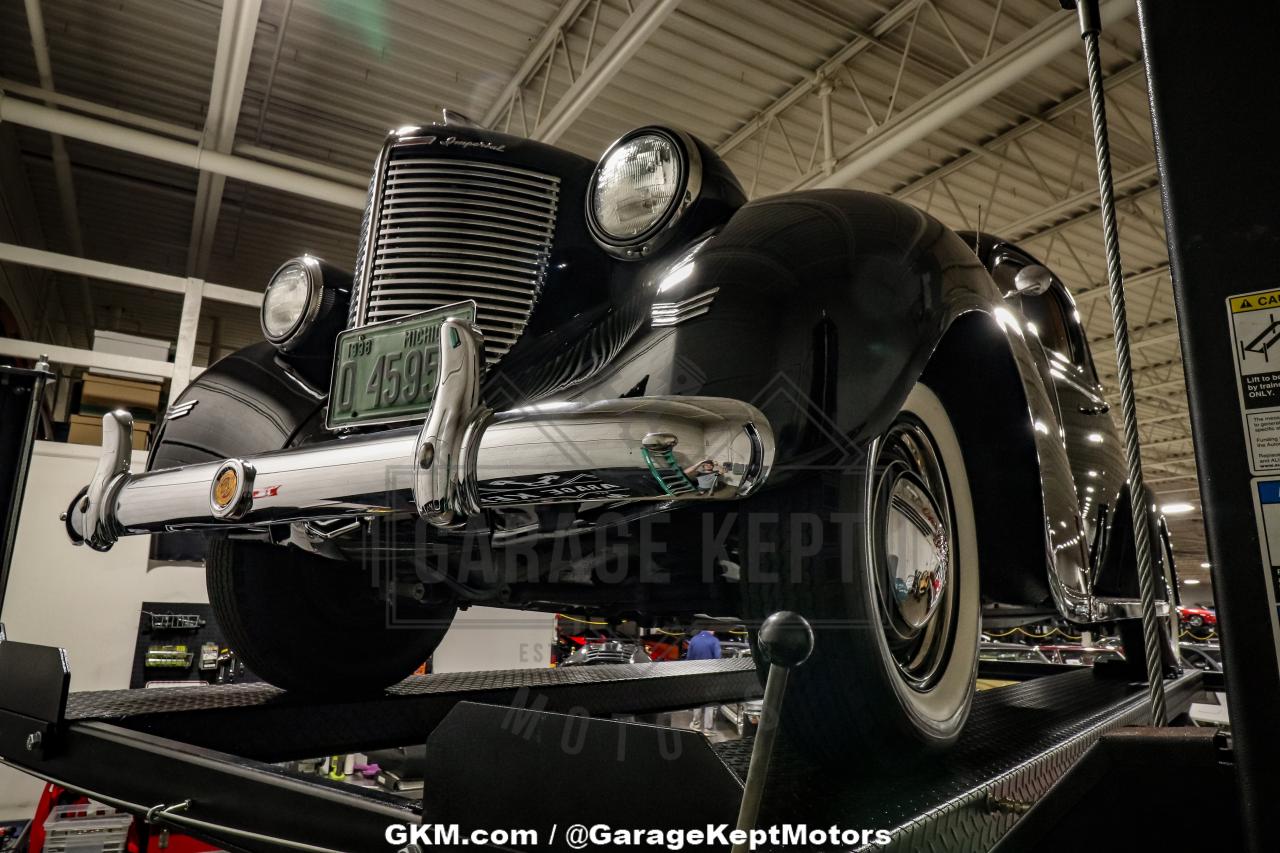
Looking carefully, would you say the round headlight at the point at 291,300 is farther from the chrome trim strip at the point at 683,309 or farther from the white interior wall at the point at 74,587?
the white interior wall at the point at 74,587

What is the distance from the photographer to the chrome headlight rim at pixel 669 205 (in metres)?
1.53

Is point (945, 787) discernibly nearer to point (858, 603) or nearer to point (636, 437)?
point (858, 603)

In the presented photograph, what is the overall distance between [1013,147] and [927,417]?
334 inches

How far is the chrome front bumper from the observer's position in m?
1.06

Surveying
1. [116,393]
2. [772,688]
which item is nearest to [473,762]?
[772,688]

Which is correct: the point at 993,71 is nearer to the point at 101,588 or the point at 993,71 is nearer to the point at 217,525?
the point at 217,525

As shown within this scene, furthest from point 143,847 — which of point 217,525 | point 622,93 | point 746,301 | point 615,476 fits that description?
point 622,93

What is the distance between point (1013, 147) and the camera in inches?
345

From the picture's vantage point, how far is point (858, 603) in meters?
1.15

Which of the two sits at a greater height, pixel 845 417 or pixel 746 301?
pixel 746 301

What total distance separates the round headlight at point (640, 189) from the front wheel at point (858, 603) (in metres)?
0.57

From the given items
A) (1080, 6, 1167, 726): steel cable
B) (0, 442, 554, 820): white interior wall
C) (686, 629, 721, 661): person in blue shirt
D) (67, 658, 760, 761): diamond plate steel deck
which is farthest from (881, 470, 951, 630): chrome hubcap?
(686, 629, 721, 661): person in blue shirt

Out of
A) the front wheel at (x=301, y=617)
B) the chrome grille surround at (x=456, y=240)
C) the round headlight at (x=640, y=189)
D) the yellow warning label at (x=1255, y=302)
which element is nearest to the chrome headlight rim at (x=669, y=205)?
the round headlight at (x=640, y=189)

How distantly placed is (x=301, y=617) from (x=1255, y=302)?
2072 mm
